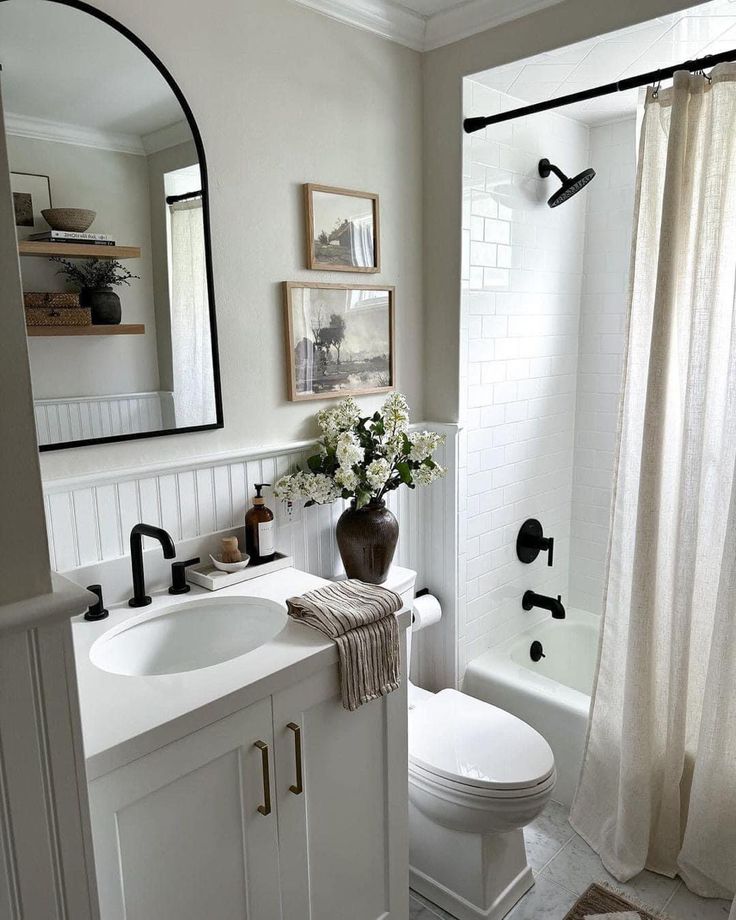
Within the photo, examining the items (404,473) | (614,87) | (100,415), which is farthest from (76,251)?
(614,87)

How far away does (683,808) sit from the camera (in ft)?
7.09

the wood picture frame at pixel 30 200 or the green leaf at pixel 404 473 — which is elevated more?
the wood picture frame at pixel 30 200

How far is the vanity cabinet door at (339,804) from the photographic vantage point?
147cm

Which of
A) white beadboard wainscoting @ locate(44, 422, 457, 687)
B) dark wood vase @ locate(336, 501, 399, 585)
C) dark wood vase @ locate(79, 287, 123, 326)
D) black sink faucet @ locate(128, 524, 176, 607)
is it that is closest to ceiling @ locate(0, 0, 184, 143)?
dark wood vase @ locate(79, 287, 123, 326)

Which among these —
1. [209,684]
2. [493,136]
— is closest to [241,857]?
[209,684]

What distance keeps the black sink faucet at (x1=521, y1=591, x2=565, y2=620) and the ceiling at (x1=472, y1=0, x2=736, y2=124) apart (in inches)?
73.4

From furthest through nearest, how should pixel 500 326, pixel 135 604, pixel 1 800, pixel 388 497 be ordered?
pixel 500 326 < pixel 388 497 < pixel 135 604 < pixel 1 800

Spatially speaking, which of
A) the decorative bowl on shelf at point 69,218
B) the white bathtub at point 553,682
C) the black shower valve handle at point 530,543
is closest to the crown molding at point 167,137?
the decorative bowl on shelf at point 69,218

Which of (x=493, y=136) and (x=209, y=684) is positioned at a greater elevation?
(x=493, y=136)

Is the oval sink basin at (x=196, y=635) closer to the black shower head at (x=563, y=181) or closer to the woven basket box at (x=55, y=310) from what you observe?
the woven basket box at (x=55, y=310)

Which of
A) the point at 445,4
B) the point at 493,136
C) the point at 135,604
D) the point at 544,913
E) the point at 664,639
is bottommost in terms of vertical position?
the point at 544,913

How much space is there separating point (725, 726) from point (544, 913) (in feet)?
2.37

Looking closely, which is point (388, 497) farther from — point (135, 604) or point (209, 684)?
point (209, 684)

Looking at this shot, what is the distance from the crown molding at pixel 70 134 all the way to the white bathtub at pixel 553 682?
2.03 metres
